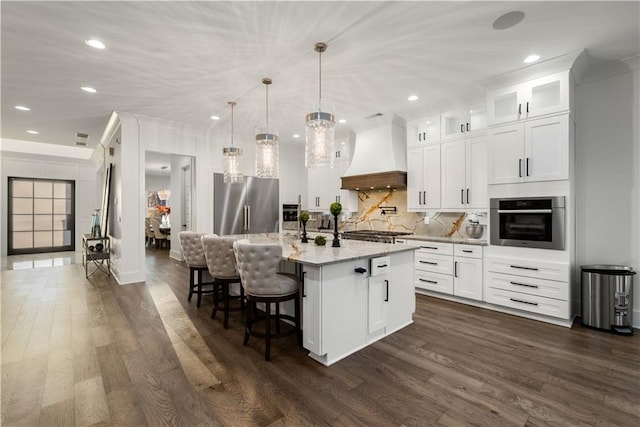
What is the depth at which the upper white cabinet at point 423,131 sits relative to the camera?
4.67 m

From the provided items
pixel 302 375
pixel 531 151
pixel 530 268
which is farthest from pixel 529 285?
pixel 302 375

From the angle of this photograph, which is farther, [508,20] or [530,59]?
[530,59]

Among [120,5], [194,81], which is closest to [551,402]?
[120,5]

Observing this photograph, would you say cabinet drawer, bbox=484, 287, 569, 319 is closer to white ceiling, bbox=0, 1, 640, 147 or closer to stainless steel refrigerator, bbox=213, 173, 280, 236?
white ceiling, bbox=0, 1, 640, 147

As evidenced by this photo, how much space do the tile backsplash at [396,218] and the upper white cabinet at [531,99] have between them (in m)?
1.45

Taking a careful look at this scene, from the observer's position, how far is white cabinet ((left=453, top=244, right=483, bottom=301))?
12.7 ft

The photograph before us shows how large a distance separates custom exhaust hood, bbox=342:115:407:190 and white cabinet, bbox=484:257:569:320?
2.07 metres

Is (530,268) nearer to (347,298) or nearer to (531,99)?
(531,99)

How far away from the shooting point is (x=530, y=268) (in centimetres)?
341

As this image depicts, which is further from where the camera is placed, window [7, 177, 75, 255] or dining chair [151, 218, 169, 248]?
dining chair [151, 218, 169, 248]

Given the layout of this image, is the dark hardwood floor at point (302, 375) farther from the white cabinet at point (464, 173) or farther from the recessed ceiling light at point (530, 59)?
the recessed ceiling light at point (530, 59)

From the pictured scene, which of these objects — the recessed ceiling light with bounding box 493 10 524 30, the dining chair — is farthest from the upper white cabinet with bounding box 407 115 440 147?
the dining chair

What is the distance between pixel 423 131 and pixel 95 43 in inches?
175

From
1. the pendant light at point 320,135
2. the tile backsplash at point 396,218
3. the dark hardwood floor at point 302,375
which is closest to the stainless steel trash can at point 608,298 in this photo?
the dark hardwood floor at point 302,375
